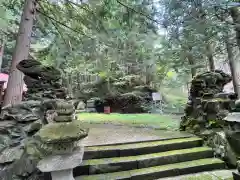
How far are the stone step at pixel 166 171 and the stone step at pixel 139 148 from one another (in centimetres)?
31

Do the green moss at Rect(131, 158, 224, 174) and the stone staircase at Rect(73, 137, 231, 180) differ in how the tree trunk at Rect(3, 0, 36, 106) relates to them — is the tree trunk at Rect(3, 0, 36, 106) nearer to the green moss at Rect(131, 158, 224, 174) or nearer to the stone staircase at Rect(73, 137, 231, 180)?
the stone staircase at Rect(73, 137, 231, 180)

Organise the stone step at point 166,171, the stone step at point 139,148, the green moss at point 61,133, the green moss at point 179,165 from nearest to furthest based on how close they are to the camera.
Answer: the green moss at point 61,133 → the stone step at point 166,171 → the green moss at point 179,165 → the stone step at point 139,148

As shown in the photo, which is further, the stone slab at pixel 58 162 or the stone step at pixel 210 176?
the stone step at pixel 210 176

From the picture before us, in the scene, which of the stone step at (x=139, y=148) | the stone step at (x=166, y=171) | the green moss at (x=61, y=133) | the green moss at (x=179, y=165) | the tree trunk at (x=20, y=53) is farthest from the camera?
the tree trunk at (x=20, y=53)

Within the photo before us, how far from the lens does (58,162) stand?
5.26 feet

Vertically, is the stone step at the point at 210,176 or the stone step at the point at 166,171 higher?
the stone step at the point at 166,171

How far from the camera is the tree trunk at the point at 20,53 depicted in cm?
443

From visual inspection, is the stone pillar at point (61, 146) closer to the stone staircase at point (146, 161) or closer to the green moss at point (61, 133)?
the green moss at point (61, 133)

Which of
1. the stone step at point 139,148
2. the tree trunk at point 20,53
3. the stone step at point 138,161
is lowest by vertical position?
the stone step at point 138,161

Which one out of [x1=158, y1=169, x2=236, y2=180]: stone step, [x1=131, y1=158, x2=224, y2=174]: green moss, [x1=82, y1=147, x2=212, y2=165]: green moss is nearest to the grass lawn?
[x1=82, y1=147, x2=212, y2=165]: green moss

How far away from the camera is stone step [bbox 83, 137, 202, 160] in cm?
258

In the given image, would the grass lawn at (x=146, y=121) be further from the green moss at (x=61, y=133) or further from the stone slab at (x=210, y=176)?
the green moss at (x=61, y=133)

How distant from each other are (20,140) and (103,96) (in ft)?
23.8

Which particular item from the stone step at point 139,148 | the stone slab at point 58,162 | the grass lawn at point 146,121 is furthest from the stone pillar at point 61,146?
the grass lawn at point 146,121
